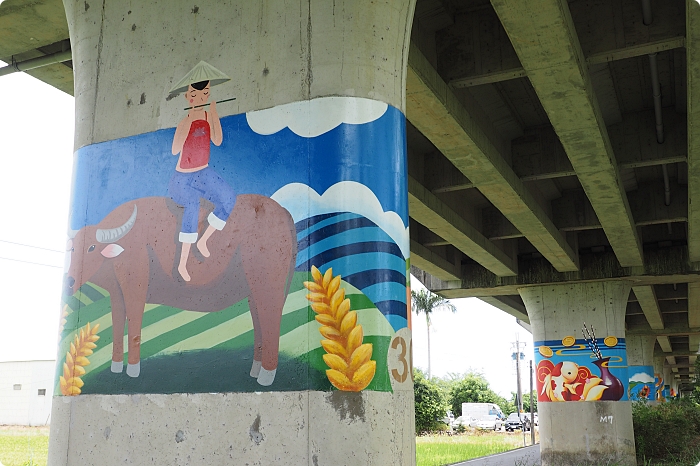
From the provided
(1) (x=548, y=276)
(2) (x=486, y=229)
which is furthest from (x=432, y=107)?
(1) (x=548, y=276)

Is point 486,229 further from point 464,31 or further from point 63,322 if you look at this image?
point 63,322

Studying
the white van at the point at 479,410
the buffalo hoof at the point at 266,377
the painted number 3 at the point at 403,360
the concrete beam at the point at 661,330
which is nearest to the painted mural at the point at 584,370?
the painted number 3 at the point at 403,360

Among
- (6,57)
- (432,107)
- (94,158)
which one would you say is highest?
(6,57)

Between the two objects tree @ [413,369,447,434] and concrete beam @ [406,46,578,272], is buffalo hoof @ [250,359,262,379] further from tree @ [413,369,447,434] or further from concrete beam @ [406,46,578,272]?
tree @ [413,369,447,434]

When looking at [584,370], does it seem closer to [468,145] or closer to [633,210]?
[633,210]

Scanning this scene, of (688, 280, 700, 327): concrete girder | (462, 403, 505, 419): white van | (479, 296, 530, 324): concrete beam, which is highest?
(479, 296, 530, 324): concrete beam

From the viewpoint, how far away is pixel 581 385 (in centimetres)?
2131

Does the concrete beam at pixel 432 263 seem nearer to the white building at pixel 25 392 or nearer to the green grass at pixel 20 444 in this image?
the green grass at pixel 20 444

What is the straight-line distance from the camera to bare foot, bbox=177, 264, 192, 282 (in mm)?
5762

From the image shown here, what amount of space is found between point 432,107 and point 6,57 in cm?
676

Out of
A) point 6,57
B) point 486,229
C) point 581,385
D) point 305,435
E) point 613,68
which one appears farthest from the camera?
point 581,385

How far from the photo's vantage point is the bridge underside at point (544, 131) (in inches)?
381

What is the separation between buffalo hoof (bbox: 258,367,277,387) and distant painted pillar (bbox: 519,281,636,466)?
1787 centimetres

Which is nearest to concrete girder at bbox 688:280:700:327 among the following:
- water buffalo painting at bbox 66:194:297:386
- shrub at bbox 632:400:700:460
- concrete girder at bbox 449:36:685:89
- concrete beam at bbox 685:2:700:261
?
shrub at bbox 632:400:700:460
